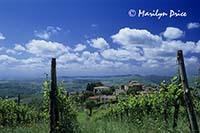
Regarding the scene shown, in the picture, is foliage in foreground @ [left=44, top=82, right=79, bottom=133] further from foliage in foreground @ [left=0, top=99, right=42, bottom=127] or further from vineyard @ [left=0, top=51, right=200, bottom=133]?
foliage in foreground @ [left=0, top=99, right=42, bottom=127]

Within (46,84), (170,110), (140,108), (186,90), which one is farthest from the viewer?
(140,108)

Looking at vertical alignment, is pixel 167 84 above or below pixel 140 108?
above

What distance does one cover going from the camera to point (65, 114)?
12.6 m

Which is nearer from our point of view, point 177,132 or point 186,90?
point 186,90

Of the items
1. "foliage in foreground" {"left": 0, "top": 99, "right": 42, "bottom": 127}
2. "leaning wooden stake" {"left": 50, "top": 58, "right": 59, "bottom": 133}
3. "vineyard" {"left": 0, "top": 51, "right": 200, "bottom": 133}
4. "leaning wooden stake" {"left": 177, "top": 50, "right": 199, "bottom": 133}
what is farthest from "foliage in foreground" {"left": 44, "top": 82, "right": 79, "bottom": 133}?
"leaning wooden stake" {"left": 177, "top": 50, "right": 199, "bottom": 133}

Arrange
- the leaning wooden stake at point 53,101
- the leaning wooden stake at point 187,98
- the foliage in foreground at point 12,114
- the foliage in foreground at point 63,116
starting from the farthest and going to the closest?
the foliage in foreground at point 12,114, the foliage in foreground at point 63,116, the leaning wooden stake at point 53,101, the leaning wooden stake at point 187,98

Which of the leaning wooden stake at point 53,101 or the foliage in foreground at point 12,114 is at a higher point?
the leaning wooden stake at point 53,101

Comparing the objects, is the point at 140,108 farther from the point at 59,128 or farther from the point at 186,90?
Answer: the point at 186,90

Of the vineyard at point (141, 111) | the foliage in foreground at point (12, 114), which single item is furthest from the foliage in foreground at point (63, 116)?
the foliage in foreground at point (12, 114)

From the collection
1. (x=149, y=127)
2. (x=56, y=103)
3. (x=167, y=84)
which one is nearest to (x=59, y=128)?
(x=56, y=103)

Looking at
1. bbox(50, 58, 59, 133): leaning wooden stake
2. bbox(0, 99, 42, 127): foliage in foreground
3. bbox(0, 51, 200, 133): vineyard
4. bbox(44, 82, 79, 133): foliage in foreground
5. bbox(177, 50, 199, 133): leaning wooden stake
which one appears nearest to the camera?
bbox(177, 50, 199, 133): leaning wooden stake

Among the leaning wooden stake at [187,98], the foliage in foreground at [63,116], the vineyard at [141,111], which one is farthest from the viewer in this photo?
the foliage in foreground at [63,116]

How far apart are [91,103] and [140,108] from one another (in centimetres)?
3726

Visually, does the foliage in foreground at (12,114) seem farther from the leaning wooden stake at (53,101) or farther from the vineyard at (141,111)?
the leaning wooden stake at (53,101)
